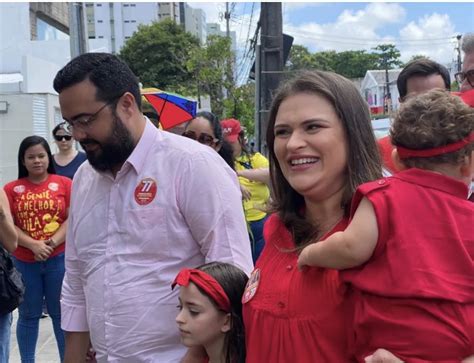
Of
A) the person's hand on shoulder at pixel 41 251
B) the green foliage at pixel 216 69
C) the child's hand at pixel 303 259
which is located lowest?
the person's hand on shoulder at pixel 41 251

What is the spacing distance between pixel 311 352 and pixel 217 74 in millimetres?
25673

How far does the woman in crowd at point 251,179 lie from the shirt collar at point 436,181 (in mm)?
3695

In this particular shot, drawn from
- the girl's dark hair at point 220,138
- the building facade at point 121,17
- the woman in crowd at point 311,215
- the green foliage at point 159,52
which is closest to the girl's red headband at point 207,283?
the woman in crowd at point 311,215

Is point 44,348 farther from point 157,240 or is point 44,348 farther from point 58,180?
point 157,240

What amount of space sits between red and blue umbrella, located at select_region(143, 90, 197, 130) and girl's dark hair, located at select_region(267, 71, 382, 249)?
4.94 metres

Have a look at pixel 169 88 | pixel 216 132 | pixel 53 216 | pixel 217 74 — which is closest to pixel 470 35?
pixel 216 132

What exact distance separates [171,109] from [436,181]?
5453 millimetres

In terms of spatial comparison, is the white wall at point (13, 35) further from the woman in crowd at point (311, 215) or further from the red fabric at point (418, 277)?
the red fabric at point (418, 277)

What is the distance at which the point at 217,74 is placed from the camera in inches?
1047

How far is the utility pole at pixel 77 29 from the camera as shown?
9.05m

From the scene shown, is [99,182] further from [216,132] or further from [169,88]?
[169,88]

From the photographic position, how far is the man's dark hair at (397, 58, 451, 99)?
338 cm

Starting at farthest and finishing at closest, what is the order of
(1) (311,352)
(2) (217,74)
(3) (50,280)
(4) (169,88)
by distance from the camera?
(4) (169,88) → (2) (217,74) → (3) (50,280) → (1) (311,352)

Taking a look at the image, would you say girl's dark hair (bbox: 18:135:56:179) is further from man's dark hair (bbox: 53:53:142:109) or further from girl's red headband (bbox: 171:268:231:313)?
girl's red headband (bbox: 171:268:231:313)
